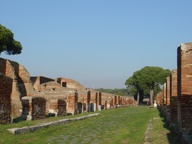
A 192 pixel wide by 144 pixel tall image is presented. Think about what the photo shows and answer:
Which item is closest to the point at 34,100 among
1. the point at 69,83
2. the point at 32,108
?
the point at 32,108

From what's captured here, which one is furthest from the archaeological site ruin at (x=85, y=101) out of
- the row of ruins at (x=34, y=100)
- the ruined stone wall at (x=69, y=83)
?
the ruined stone wall at (x=69, y=83)

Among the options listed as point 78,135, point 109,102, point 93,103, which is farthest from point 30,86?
point 78,135

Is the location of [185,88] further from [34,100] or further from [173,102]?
[34,100]

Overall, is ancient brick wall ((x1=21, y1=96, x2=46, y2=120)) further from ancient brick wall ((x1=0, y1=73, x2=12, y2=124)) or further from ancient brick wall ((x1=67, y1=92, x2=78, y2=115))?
ancient brick wall ((x1=67, y1=92, x2=78, y2=115))

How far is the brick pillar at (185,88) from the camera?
7219mm

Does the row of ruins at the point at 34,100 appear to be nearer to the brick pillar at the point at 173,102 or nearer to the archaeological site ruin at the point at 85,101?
the archaeological site ruin at the point at 85,101

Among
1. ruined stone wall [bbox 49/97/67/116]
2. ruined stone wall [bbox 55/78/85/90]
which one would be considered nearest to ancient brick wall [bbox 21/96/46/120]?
ruined stone wall [bbox 49/97/67/116]

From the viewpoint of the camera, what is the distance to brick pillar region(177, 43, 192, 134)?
722 centimetres

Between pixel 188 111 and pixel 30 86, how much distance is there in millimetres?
18633

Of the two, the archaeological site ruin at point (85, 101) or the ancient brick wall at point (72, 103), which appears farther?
the ancient brick wall at point (72, 103)

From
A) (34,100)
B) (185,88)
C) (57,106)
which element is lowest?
(57,106)

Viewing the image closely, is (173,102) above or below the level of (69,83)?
below

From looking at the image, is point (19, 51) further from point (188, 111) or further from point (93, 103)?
point (188, 111)

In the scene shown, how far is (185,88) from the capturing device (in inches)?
287
